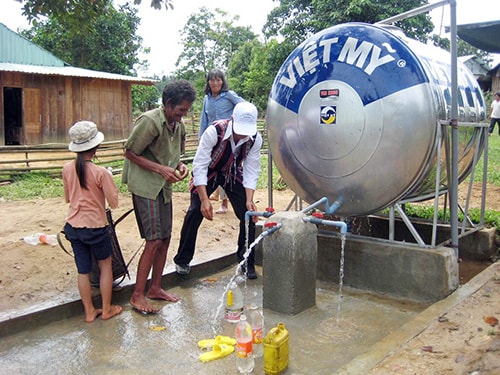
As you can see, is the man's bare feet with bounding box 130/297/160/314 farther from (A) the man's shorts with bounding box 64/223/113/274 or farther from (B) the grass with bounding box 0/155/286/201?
(B) the grass with bounding box 0/155/286/201

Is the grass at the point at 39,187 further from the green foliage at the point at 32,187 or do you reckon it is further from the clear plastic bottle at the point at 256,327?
the clear plastic bottle at the point at 256,327

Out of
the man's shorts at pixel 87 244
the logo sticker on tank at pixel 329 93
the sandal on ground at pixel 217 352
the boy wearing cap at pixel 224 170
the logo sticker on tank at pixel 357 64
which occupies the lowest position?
the sandal on ground at pixel 217 352

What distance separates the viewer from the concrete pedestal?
12.7 feet

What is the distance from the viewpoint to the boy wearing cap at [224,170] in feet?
14.2

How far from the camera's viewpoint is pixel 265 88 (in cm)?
2850

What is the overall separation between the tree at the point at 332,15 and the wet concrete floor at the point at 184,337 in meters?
16.5

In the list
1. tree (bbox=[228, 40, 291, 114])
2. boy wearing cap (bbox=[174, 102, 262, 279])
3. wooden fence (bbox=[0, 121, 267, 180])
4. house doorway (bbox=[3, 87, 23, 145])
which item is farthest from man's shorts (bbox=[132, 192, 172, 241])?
tree (bbox=[228, 40, 291, 114])

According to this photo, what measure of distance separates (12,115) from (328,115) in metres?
17.2

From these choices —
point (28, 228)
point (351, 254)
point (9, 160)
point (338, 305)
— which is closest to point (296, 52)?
point (351, 254)

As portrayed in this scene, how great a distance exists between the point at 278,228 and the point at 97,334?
61.4 inches

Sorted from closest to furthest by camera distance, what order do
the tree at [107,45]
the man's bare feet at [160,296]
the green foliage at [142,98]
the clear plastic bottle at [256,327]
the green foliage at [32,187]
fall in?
the clear plastic bottle at [256,327], the man's bare feet at [160,296], the green foliage at [32,187], the tree at [107,45], the green foliage at [142,98]

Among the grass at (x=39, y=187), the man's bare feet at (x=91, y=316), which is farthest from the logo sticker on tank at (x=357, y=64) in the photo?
the grass at (x=39, y=187)

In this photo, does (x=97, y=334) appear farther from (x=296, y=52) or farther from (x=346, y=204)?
(x=296, y=52)

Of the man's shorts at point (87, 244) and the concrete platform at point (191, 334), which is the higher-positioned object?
the man's shorts at point (87, 244)
